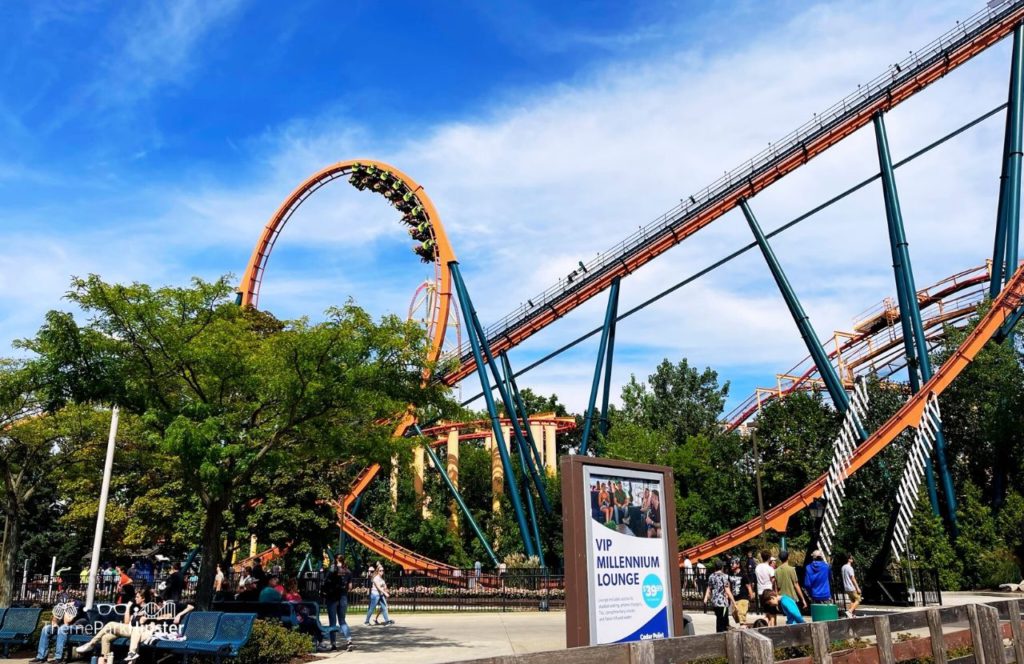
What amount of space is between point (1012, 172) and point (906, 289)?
219 inches

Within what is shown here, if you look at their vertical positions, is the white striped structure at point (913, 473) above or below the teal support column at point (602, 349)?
below

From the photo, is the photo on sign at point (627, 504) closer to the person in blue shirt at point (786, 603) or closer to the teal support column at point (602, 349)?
the person in blue shirt at point (786, 603)

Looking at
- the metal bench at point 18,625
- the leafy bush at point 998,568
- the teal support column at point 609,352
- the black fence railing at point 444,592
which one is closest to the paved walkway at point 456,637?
the metal bench at point 18,625

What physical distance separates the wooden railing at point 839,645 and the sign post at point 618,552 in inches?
34.9

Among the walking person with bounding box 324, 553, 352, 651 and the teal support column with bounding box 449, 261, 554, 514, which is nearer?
the walking person with bounding box 324, 553, 352, 651

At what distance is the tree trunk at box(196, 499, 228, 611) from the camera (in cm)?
1195

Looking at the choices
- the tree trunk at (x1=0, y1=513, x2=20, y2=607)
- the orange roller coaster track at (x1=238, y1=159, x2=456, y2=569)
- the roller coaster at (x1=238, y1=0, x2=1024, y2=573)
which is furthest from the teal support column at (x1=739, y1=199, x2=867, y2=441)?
the tree trunk at (x1=0, y1=513, x2=20, y2=607)

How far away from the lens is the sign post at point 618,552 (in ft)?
25.1

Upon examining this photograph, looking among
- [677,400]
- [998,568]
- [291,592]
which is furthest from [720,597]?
[677,400]

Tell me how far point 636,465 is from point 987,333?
72.8 feet

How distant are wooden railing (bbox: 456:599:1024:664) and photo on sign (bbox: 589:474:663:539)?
1.50 m

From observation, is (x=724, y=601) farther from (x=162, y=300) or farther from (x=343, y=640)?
(x=162, y=300)

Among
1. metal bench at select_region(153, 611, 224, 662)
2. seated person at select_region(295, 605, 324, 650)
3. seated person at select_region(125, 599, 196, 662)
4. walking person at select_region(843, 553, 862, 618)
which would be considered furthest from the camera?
walking person at select_region(843, 553, 862, 618)

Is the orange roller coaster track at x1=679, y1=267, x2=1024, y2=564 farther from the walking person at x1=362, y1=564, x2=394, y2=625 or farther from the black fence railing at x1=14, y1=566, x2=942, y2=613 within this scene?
the walking person at x1=362, y1=564, x2=394, y2=625
